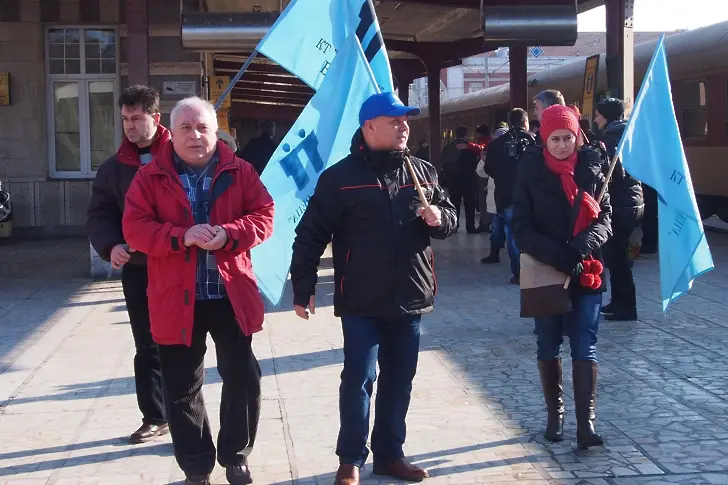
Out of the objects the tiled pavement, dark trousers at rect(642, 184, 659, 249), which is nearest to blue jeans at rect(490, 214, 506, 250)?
the tiled pavement

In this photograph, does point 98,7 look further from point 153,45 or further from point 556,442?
point 556,442

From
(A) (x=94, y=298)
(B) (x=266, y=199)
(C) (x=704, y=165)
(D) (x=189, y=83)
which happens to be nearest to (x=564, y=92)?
(C) (x=704, y=165)

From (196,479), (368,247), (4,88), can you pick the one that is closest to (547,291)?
(368,247)

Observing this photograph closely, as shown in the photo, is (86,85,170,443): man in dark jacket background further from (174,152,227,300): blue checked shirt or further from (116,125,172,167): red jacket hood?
(174,152,227,300): blue checked shirt

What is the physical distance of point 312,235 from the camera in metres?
4.50

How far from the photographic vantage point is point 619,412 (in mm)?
5703

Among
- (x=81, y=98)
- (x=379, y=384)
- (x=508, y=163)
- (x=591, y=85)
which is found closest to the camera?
(x=379, y=384)

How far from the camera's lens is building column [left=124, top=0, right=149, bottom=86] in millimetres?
11094

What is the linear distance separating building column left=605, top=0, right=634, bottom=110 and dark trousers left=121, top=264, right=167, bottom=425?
7.57m

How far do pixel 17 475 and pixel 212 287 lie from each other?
1419mm

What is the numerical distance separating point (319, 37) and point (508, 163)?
5.45 meters

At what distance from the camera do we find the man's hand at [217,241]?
416cm

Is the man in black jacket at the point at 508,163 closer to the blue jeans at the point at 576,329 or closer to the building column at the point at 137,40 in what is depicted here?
the building column at the point at 137,40

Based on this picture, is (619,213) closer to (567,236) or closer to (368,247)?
(567,236)
